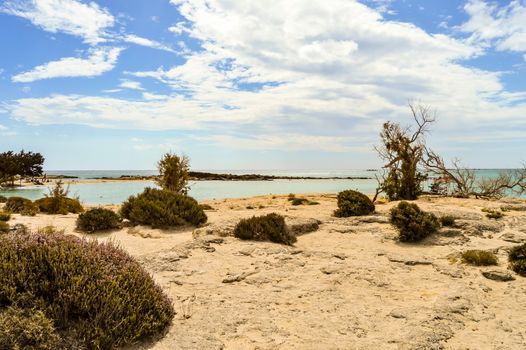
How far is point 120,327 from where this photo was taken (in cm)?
456

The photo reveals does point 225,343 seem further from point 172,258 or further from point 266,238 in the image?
point 266,238

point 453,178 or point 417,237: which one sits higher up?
point 453,178

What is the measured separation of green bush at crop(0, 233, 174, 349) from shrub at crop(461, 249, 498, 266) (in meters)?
7.58

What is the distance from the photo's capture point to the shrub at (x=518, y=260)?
8.66 meters

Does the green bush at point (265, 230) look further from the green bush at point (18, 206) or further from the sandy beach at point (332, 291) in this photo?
the green bush at point (18, 206)

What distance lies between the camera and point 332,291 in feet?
24.0

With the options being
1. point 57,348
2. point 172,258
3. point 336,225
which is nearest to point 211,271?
point 172,258

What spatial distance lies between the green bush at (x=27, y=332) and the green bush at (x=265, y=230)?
748 centimetres

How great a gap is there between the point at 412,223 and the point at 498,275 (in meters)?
3.74

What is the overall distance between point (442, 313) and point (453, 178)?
23330 millimetres

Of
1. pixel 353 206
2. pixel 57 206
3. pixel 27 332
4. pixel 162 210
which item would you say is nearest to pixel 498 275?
pixel 353 206

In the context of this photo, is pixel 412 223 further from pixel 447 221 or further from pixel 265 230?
pixel 265 230

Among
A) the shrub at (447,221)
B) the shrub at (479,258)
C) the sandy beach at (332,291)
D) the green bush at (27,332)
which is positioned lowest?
the sandy beach at (332,291)

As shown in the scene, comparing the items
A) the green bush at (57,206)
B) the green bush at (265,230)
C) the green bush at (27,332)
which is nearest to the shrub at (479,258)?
the green bush at (265,230)
